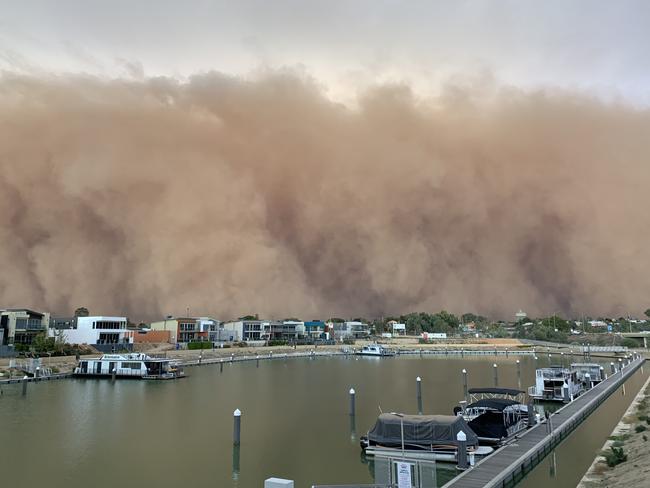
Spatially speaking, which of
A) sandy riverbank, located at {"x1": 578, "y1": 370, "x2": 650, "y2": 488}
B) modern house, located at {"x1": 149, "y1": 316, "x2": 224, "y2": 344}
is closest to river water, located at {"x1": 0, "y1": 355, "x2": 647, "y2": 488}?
sandy riverbank, located at {"x1": 578, "y1": 370, "x2": 650, "y2": 488}

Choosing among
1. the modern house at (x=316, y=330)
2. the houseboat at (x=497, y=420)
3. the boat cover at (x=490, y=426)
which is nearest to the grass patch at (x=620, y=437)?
the houseboat at (x=497, y=420)

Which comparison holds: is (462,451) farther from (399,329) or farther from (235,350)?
(399,329)

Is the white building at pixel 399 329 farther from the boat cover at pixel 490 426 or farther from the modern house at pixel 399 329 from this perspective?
the boat cover at pixel 490 426

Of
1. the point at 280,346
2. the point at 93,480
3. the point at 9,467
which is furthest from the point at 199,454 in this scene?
the point at 280,346

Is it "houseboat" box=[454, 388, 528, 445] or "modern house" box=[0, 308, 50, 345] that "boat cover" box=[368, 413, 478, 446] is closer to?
"houseboat" box=[454, 388, 528, 445]

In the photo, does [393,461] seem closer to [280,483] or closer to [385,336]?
[280,483]

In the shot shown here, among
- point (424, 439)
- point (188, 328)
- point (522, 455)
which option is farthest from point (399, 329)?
point (522, 455)

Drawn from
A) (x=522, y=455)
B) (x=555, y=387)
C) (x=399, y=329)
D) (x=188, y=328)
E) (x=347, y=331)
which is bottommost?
(x=399, y=329)
